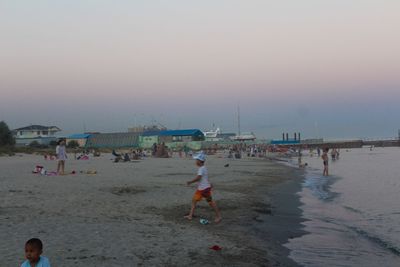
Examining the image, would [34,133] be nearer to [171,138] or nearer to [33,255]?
[171,138]

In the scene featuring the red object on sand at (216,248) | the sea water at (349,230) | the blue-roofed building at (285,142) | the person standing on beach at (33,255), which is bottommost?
the sea water at (349,230)

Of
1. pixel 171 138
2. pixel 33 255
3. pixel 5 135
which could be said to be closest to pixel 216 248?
pixel 33 255

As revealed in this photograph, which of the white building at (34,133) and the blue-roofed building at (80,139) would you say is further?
the blue-roofed building at (80,139)

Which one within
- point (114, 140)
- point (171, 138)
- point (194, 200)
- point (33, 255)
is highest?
point (171, 138)

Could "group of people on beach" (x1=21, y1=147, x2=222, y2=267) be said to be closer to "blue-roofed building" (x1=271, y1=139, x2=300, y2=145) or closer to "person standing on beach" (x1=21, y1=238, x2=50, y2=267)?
"person standing on beach" (x1=21, y1=238, x2=50, y2=267)

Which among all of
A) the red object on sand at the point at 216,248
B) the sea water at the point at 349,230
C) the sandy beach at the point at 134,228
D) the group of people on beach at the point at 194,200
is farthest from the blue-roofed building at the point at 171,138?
the red object on sand at the point at 216,248

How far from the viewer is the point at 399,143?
146 meters

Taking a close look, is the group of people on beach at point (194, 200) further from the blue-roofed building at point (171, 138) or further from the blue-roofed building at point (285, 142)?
the blue-roofed building at point (285, 142)

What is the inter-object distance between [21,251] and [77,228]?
1929 mm

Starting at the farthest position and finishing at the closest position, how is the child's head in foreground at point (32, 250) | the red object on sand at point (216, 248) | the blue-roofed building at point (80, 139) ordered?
the blue-roofed building at point (80, 139) → the red object on sand at point (216, 248) → the child's head in foreground at point (32, 250)

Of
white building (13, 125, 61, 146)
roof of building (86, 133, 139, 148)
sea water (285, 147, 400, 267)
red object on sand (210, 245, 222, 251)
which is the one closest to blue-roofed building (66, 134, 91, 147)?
roof of building (86, 133, 139, 148)

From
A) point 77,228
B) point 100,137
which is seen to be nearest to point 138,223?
point 77,228

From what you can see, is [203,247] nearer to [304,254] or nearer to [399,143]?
[304,254]

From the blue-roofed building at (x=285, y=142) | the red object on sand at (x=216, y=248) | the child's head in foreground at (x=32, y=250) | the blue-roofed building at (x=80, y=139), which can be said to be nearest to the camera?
the child's head in foreground at (x=32, y=250)
